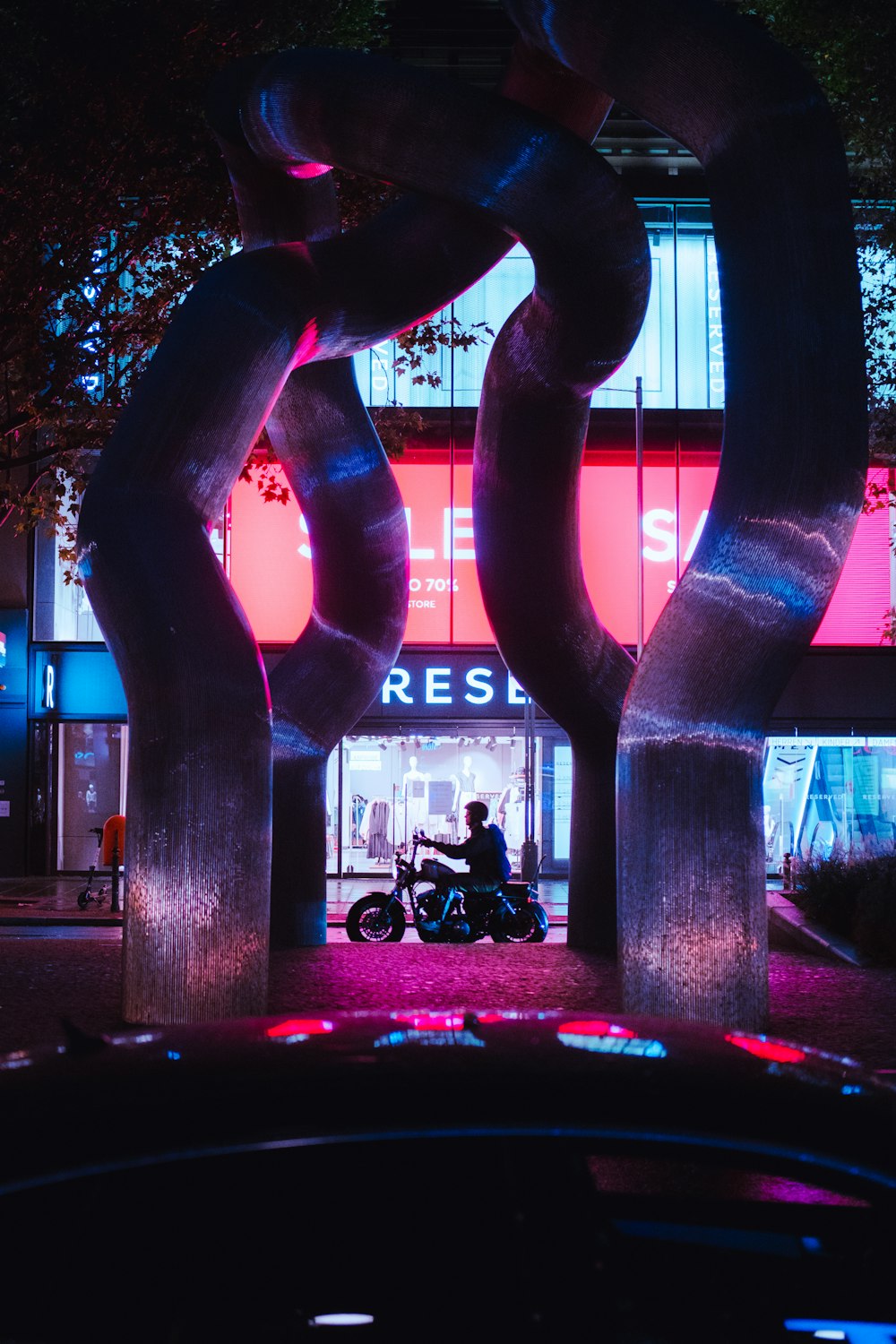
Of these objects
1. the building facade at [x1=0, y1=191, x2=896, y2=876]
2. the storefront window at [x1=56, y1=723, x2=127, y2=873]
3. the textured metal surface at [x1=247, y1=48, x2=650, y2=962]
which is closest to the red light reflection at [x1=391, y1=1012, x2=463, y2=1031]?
the textured metal surface at [x1=247, y1=48, x2=650, y2=962]

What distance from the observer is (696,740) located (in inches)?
280

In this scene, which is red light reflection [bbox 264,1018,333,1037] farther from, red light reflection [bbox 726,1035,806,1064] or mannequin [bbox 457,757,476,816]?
mannequin [bbox 457,757,476,816]

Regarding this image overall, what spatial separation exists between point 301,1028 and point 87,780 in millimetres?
22916

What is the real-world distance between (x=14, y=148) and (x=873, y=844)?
1229cm

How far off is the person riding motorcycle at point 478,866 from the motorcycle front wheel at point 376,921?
→ 0.48m

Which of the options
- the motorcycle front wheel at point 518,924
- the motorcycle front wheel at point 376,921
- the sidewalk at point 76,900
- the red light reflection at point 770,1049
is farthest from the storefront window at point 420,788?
the red light reflection at point 770,1049

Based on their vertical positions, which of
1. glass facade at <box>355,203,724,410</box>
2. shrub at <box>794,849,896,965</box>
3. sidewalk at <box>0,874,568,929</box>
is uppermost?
glass facade at <box>355,203,724,410</box>

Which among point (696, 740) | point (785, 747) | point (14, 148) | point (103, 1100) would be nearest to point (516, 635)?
point (696, 740)

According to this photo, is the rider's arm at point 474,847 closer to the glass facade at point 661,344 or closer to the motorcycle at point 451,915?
the motorcycle at point 451,915

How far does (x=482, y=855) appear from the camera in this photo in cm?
1274

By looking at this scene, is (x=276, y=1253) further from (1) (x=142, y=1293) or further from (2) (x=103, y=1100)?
(2) (x=103, y=1100)

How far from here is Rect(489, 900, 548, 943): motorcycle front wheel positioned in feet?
42.2

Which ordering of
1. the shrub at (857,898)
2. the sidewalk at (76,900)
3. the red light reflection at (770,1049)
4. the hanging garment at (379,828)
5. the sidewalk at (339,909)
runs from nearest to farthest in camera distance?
the red light reflection at (770,1049) → the shrub at (857,898) → the sidewalk at (339,909) → the sidewalk at (76,900) → the hanging garment at (379,828)

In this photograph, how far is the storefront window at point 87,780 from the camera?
24.2 metres
